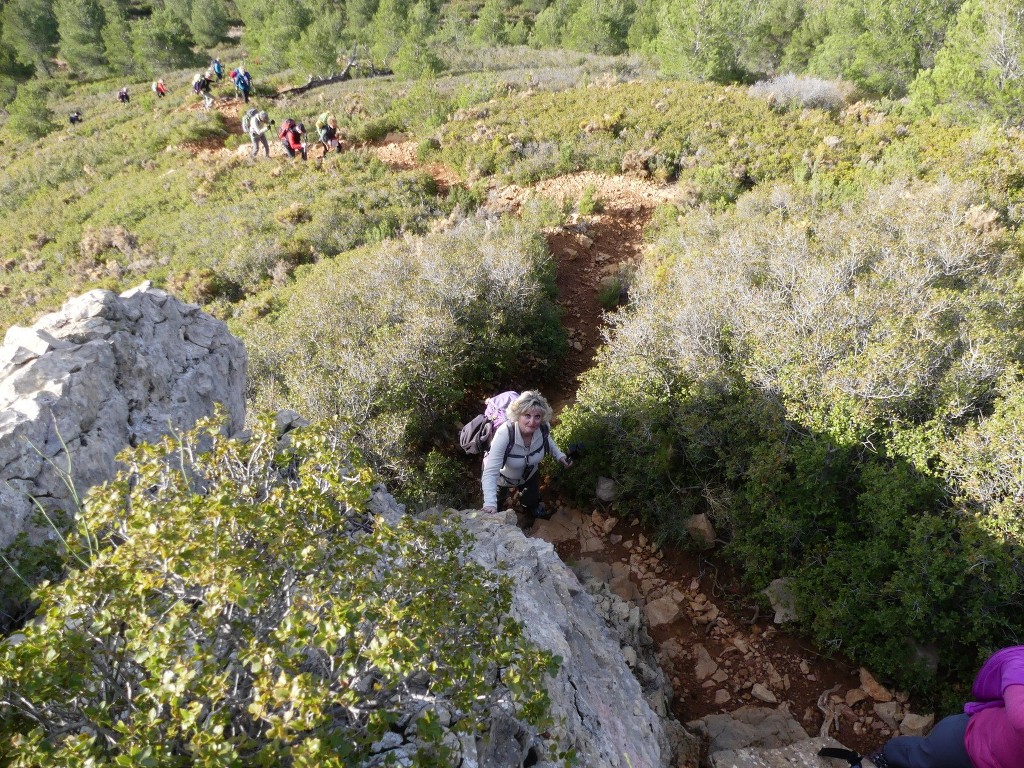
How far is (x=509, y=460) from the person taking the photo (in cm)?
477

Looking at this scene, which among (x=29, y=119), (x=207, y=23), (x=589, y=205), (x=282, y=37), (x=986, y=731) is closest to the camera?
(x=986, y=731)

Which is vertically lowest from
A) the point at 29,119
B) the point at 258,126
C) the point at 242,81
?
the point at 258,126

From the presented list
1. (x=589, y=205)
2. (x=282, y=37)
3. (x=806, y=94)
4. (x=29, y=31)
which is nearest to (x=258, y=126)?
(x=589, y=205)

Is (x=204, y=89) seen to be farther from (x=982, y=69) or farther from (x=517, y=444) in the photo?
(x=982, y=69)

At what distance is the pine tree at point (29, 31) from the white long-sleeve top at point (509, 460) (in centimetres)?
5295

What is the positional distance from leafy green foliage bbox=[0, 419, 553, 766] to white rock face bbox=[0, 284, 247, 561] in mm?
1155

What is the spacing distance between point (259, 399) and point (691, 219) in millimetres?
8032

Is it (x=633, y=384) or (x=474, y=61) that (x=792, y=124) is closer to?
(x=633, y=384)

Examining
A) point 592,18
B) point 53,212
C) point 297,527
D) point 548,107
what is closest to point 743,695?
point 297,527

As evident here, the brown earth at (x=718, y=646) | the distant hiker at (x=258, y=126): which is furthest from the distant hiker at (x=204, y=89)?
the brown earth at (x=718, y=646)

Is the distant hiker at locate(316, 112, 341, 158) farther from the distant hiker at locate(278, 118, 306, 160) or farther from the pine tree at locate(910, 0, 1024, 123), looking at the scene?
the pine tree at locate(910, 0, 1024, 123)

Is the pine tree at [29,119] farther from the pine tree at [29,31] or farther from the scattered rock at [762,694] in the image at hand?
the scattered rock at [762,694]

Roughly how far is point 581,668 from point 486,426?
2.17m

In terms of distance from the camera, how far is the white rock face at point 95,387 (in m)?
3.12
